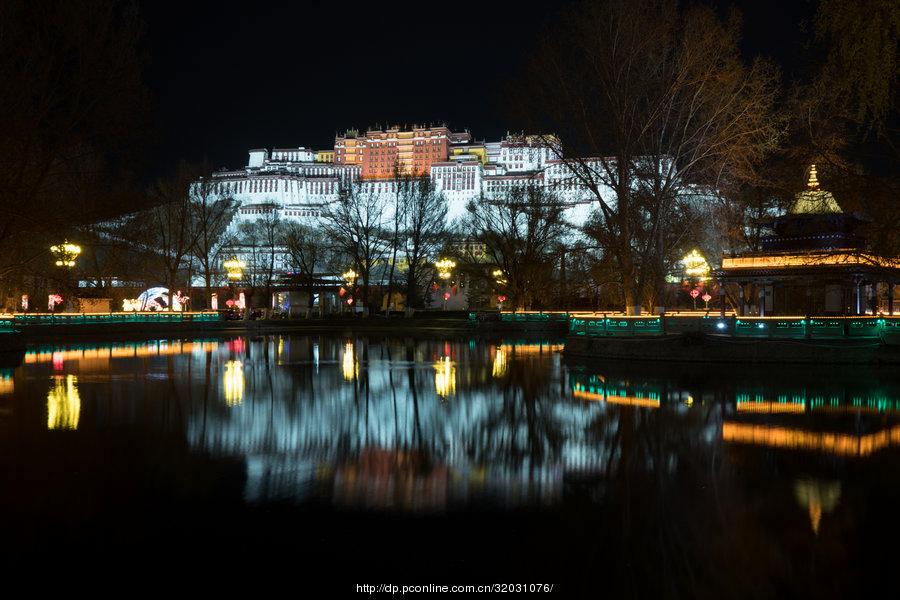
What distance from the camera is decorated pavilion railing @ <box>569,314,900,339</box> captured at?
25047 mm

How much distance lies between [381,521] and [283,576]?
1400 millimetres

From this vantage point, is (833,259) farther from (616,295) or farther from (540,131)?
(616,295)

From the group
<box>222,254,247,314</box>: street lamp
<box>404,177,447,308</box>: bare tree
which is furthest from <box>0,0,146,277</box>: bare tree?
<box>222,254,247,314</box>: street lamp

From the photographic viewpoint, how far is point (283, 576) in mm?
5367

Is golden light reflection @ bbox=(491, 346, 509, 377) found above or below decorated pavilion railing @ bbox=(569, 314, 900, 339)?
below

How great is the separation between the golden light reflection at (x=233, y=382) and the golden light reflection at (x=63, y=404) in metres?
2.82

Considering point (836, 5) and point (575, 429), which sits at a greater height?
point (836, 5)

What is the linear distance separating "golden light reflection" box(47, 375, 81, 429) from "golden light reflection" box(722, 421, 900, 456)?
1047 cm

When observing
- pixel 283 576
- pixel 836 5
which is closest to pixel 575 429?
pixel 283 576

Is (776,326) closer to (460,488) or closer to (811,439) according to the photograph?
(811,439)

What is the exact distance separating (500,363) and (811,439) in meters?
15.2

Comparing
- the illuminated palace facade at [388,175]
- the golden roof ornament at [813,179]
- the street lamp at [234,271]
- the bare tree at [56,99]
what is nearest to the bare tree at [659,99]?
the golden roof ornament at [813,179]

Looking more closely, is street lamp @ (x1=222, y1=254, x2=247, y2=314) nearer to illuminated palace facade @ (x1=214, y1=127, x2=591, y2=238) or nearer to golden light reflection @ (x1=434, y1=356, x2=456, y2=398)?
golden light reflection @ (x1=434, y1=356, x2=456, y2=398)

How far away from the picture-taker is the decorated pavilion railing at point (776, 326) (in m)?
25.0
